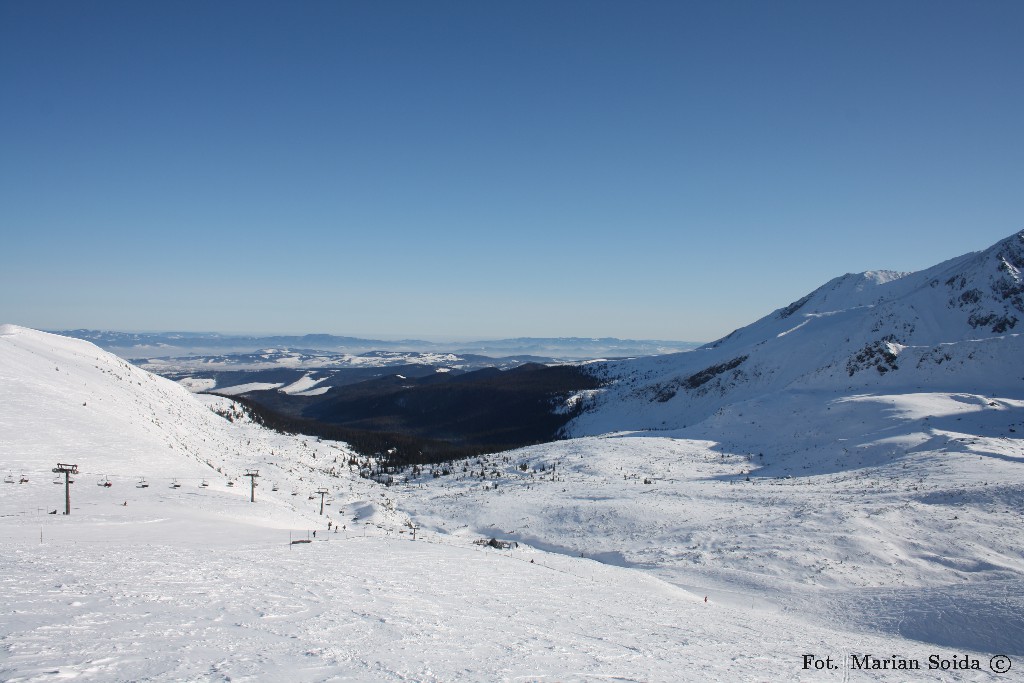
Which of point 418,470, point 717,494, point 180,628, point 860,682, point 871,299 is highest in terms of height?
point 871,299

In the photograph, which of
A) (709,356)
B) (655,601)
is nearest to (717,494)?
(655,601)

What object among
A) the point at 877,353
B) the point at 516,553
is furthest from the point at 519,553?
the point at 877,353

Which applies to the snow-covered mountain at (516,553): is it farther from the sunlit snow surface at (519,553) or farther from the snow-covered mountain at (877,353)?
the snow-covered mountain at (877,353)

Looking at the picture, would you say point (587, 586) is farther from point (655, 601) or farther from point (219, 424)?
point (219, 424)

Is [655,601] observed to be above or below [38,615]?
below

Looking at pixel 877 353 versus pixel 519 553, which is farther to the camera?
pixel 877 353

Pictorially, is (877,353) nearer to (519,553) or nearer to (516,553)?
(519,553)
